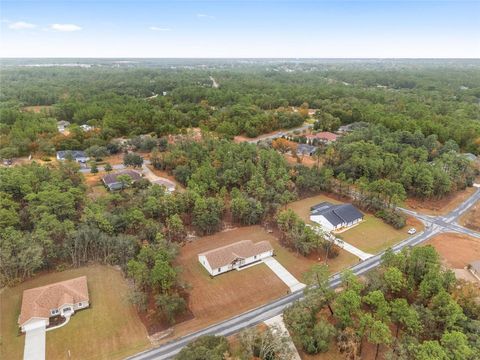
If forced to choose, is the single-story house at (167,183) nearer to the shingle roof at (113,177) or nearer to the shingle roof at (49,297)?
the shingle roof at (113,177)

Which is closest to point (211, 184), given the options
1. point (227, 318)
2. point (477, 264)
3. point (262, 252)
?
point (262, 252)

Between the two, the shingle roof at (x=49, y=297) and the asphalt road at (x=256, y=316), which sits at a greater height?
the shingle roof at (x=49, y=297)

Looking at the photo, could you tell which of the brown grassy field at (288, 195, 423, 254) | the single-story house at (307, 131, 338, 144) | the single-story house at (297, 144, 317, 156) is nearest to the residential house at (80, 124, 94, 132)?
the single-story house at (297, 144, 317, 156)

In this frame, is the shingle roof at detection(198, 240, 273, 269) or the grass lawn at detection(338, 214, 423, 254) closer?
the shingle roof at detection(198, 240, 273, 269)

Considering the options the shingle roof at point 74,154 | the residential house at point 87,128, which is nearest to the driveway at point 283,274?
the shingle roof at point 74,154

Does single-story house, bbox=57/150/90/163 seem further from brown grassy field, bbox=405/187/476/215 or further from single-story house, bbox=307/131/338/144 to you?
brown grassy field, bbox=405/187/476/215

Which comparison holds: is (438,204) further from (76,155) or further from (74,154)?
(74,154)
